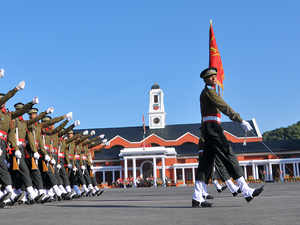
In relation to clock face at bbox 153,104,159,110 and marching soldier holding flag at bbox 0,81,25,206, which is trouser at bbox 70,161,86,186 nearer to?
marching soldier holding flag at bbox 0,81,25,206

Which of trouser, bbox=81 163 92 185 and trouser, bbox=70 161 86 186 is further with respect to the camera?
trouser, bbox=81 163 92 185

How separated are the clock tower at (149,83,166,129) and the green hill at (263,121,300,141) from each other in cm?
4314

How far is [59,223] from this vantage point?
4656 millimetres

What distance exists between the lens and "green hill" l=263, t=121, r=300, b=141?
3861 inches

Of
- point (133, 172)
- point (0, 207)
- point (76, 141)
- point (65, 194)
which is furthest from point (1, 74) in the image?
point (133, 172)

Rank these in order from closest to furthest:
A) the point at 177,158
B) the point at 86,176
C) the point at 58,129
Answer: the point at 58,129 < the point at 86,176 < the point at 177,158

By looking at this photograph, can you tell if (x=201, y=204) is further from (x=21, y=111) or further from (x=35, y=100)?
(x=21, y=111)

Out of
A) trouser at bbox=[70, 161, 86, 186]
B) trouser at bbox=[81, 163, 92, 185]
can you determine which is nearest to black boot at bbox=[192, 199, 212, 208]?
trouser at bbox=[70, 161, 86, 186]

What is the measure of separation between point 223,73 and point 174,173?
3766 centimetres

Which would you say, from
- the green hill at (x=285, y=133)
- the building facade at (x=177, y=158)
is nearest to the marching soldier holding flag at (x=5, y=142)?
the building facade at (x=177, y=158)

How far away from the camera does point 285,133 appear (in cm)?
10138

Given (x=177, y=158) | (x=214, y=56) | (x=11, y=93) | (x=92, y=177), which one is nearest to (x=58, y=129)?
(x=92, y=177)

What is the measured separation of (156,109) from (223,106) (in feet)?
201

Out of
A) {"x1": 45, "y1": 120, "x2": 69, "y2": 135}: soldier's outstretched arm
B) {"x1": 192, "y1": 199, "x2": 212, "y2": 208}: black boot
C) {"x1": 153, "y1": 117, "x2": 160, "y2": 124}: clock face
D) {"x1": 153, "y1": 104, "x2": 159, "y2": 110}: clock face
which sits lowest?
{"x1": 192, "y1": 199, "x2": 212, "y2": 208}: black boot
